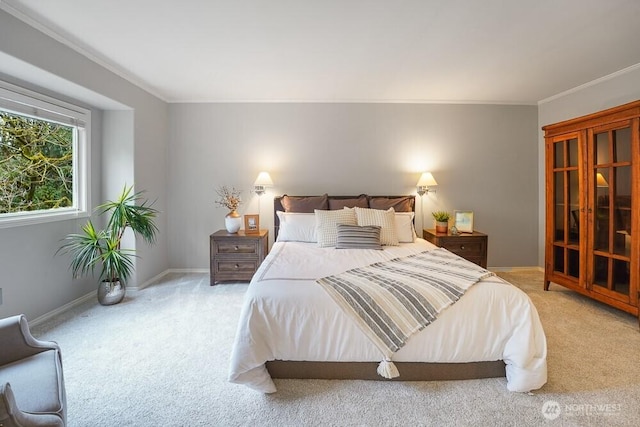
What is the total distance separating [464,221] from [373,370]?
9.16 feet

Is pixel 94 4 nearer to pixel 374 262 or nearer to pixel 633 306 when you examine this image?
pixel 374 262

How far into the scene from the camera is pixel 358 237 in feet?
10.4

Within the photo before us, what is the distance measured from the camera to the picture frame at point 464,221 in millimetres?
3912

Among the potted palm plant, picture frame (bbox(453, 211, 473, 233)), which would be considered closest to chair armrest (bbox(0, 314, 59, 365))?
the potted palm plant

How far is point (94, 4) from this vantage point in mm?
2039

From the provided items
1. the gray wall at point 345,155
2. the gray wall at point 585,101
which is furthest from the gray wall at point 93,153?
the gray wall at point 585,101

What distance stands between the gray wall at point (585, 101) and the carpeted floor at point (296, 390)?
2.30m

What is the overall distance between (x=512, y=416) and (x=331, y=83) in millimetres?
3447

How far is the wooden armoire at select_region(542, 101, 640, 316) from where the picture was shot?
8.66ft

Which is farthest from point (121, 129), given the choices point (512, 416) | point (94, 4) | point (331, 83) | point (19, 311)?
point (512, 416)

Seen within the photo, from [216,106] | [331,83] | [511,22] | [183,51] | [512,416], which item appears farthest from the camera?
[216,106]

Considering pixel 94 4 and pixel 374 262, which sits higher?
pixel 94 4

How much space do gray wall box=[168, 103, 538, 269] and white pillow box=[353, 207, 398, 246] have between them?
83cm

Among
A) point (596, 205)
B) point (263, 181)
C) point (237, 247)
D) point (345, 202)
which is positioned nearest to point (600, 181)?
point (596, 205)
